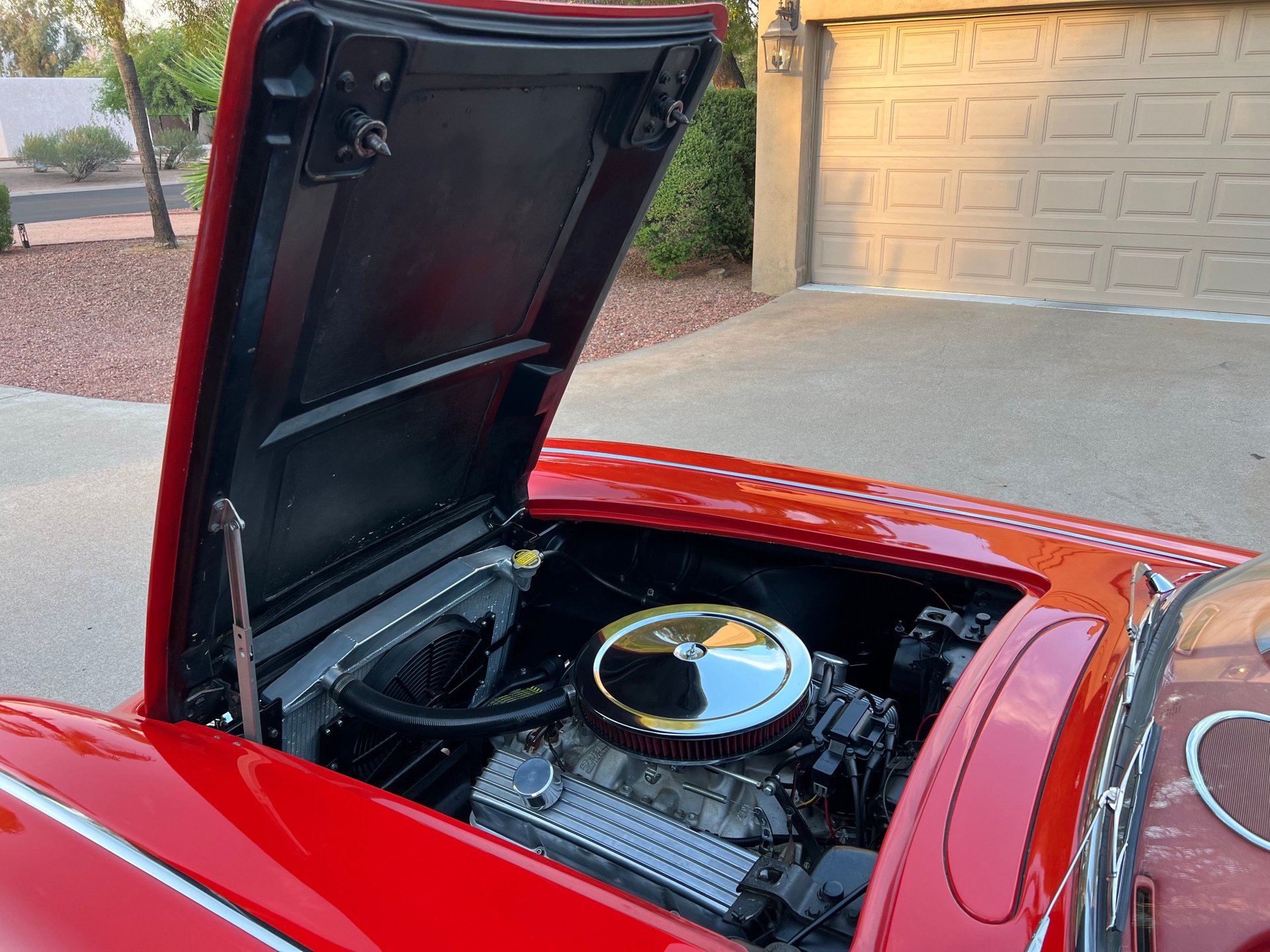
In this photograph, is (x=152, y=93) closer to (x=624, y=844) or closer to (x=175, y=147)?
(x=175, y=147)

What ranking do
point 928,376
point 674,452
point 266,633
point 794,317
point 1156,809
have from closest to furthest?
point 1156,809, point 266,633, point 674,452, point 928,376, point 794,317

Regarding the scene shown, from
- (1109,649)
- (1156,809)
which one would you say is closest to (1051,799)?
(1156,809)

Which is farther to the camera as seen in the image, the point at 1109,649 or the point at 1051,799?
the point at 1109,649

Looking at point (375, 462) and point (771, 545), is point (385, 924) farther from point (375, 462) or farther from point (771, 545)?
point (771, 545)

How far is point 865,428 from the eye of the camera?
585 cm

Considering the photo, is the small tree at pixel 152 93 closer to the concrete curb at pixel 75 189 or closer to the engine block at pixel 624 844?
the concrete curb at pixel 75 189

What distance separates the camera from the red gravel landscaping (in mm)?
7871

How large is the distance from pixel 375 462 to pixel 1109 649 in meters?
1.30

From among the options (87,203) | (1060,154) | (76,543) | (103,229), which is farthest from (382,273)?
(87,203)

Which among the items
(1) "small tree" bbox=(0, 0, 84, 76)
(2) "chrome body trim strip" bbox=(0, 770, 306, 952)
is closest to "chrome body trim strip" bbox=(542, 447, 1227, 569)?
(2) "chrome body trim strip" bbox=(0, 770, 306, 952)

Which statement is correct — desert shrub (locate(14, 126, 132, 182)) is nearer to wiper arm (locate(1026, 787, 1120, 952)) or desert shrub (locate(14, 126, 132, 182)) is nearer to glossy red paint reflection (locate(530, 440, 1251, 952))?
glossy red paint reflection (locate(530, 440, 1251, 952))

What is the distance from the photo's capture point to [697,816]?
1.65 meters

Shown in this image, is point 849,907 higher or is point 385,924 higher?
point 385,924

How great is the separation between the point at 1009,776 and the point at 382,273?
3.76 ft
